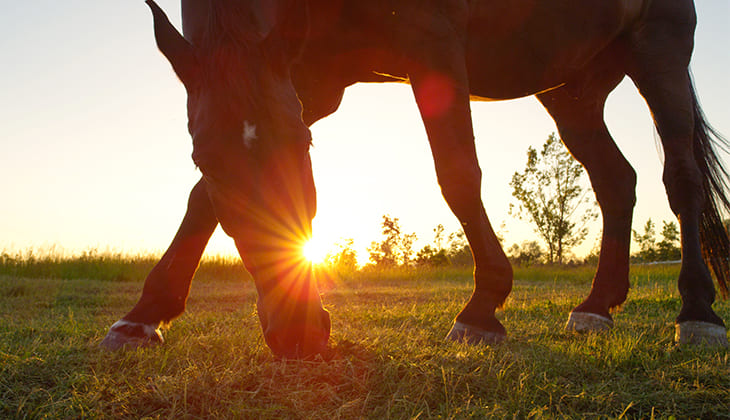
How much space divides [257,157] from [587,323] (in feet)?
→ 8.52

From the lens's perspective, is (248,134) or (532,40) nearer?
(248,134)

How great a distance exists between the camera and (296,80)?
2.99 meters

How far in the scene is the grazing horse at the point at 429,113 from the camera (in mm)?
1853

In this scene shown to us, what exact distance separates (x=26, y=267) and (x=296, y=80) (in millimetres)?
9402

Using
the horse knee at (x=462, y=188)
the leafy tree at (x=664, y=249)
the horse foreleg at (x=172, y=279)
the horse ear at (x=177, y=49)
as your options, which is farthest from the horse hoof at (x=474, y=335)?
the leafy tree at (x=664, y=249)

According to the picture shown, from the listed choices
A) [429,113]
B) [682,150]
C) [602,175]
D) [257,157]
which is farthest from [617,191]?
[257,157]

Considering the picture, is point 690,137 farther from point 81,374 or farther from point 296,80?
point 81,374

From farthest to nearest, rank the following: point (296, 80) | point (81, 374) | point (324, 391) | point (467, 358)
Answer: point (296, 80), point (467, 358), point (81, 374), point (324, 391)

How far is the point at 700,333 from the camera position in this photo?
2809mm

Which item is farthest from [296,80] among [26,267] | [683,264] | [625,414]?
Result: [26,267]

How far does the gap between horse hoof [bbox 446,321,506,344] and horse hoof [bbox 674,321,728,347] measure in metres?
1.01

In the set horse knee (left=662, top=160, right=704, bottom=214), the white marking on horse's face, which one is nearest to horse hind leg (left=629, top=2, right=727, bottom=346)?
horse knee (left=662, top=160, right=704, bottom=214)

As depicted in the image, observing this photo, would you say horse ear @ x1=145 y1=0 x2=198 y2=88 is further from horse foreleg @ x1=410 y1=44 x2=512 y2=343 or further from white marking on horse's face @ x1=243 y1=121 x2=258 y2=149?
horse foreleg @ x1=410 y1=44 x2=512 y2=343

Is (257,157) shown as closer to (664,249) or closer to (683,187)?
(683,187)
